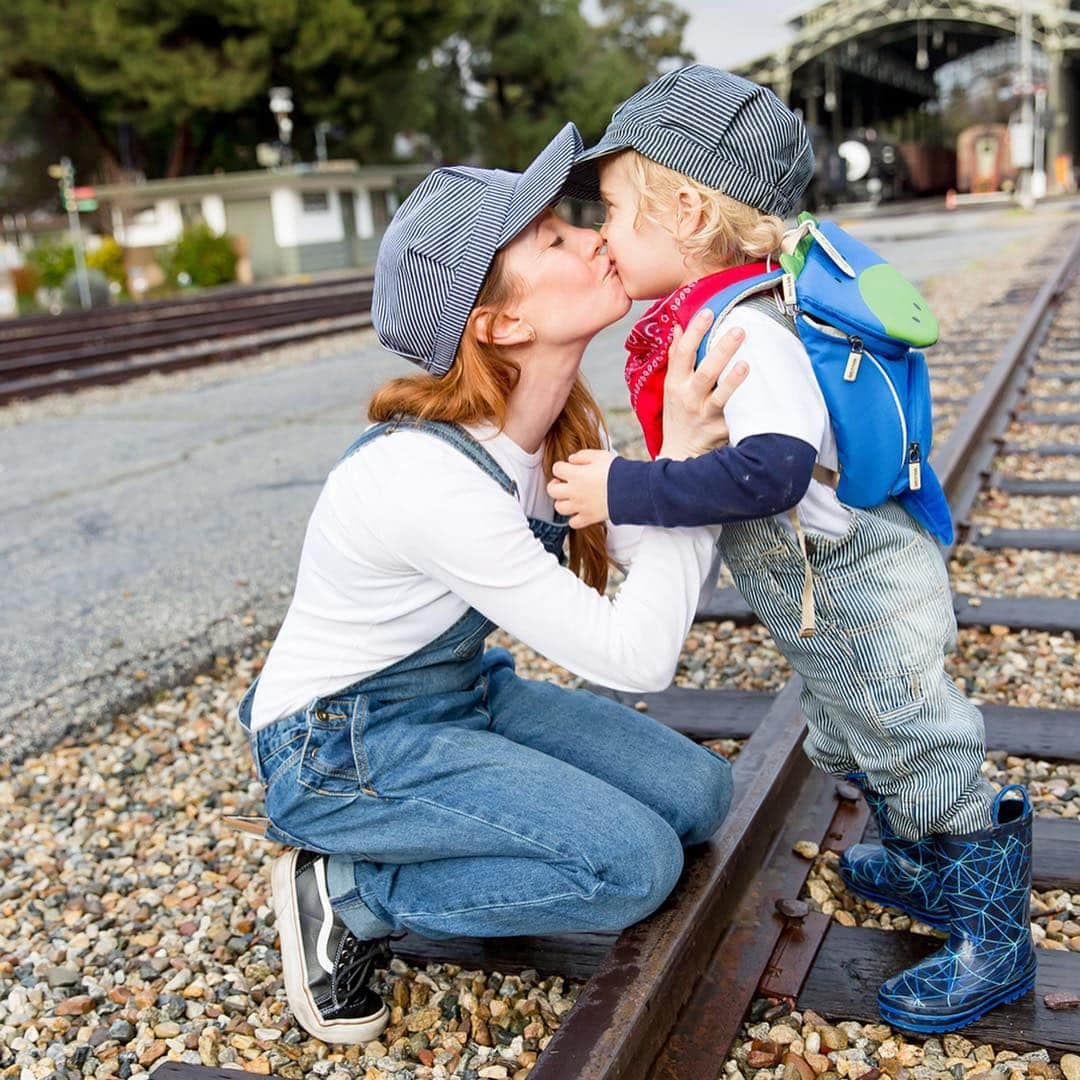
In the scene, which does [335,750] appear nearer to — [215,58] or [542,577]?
[542,577]

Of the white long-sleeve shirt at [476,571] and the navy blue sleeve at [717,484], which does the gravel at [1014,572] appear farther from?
the navy blue sleeve at [717,484]

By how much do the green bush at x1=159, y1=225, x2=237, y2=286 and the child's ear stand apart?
27.7 meters

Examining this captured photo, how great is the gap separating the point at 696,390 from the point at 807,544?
1.00ft

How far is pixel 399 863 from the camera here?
2180mm

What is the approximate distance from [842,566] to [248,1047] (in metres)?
1.25

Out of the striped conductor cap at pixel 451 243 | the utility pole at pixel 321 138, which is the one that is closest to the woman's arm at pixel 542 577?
the striped conductor cap at pixel 451 243

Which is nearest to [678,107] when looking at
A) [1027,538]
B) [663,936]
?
[663,936]

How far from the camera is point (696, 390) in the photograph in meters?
1.84

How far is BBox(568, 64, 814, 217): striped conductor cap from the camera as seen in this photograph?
1.87m

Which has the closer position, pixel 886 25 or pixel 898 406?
pixel 898 406

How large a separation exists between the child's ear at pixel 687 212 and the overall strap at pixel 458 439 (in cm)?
47

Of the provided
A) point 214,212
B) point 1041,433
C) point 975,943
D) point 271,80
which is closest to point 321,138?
point 271,80

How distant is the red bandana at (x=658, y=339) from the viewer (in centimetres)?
192

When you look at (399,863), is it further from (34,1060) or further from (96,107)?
(96,107)
